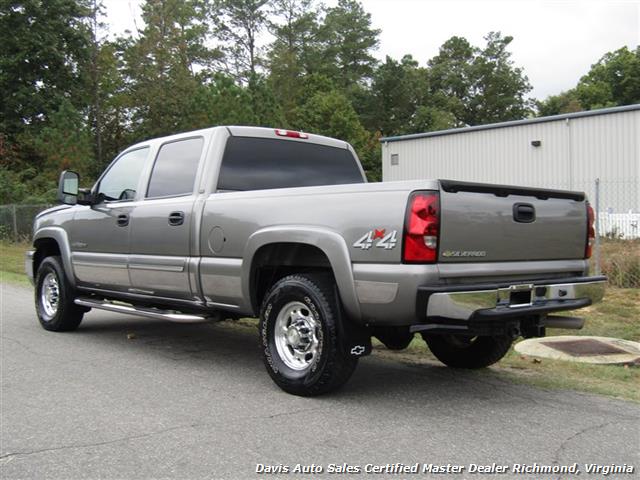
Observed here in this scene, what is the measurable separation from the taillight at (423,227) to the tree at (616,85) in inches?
2478

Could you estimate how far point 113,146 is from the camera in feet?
118

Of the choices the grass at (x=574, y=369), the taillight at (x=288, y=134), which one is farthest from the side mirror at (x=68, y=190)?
the grass at (x=574, y=369)

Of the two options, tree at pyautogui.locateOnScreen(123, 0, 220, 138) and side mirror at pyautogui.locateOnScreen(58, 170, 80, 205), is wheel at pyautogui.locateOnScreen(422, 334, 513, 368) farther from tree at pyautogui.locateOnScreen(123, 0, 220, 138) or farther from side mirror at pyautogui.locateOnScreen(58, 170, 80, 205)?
tree at pyautogui.locateOnScreen(123, 0, 220, 138)

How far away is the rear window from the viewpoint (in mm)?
5840

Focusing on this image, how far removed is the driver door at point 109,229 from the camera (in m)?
6.51

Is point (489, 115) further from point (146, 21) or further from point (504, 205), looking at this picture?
point (504, 205)

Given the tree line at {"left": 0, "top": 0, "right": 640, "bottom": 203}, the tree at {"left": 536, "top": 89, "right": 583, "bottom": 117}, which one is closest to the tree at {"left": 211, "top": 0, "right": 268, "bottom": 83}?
the tree line at {"left": 0, "top": 0, "right": 640, "bottom": 203}

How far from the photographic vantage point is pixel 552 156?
21.5 meters

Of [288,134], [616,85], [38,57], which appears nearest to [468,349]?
[288,134]

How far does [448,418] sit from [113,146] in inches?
1357

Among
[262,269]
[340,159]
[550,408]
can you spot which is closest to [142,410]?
[262,269]

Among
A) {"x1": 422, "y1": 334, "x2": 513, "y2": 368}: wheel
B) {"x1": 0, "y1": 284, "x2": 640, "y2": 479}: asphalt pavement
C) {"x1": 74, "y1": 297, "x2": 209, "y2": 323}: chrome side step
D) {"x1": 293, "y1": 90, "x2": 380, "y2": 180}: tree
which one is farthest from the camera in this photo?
{"x1": 293, "y1": 90, "x2": 380, "y2": 180}: tree

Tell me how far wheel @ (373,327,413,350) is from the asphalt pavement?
1.12 feet

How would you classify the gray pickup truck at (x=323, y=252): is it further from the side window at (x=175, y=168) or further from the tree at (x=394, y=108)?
the tree at (x=394, y=108)
